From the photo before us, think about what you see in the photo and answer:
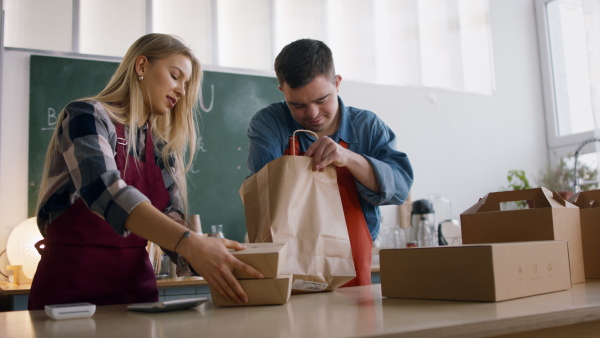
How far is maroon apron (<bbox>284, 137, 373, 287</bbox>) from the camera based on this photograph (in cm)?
148

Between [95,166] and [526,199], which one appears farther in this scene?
[526,199]

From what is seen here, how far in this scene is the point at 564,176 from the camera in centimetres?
460

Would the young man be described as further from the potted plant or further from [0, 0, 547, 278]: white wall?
the potted plant

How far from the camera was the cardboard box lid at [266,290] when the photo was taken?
107cm

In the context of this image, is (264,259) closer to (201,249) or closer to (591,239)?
(201,249)

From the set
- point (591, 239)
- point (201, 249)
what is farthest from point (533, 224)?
point (201, 249)

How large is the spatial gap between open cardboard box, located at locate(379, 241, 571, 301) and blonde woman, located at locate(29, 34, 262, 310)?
294 millimetres

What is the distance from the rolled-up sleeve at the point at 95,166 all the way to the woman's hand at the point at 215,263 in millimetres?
140

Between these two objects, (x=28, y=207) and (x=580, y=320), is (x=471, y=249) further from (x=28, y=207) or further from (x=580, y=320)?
(x=28, y=207)

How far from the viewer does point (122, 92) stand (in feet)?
4.80

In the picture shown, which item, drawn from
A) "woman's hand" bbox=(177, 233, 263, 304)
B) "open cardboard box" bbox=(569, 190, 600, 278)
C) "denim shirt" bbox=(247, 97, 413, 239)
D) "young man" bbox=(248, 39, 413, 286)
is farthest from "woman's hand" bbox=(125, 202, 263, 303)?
"open cardboard box" bbox=(569, 190, 600, 278)

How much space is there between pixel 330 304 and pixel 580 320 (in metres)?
0.42

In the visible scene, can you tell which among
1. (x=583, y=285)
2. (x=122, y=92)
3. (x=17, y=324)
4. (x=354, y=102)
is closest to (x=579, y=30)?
(x=354, y=102)

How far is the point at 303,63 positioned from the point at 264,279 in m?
0.67
